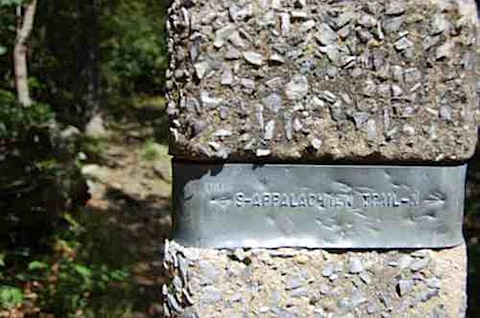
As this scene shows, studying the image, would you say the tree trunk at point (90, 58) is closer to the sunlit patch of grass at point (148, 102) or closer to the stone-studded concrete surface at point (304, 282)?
the sunlit patch of grass at point (148, 102)

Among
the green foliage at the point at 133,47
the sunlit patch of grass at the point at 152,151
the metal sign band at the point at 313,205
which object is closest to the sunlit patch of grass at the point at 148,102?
the green foliage at the point at 133,47

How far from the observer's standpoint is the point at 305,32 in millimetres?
1647

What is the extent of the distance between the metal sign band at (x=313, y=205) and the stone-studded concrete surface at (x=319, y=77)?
0.04 m

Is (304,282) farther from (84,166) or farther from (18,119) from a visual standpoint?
(84,166)

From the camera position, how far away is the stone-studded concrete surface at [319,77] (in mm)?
1645

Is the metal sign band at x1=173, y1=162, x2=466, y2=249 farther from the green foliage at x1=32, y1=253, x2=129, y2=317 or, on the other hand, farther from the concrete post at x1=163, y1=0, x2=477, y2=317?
the green foliage at x1=32, y1=253, x2=129, y2=317

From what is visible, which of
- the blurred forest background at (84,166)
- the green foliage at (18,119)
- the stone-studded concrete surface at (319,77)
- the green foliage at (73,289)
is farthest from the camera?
the green foliage at (18,119)

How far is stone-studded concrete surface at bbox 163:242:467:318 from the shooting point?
1713mm

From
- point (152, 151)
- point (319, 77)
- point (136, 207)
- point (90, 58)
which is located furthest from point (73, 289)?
point (90, 58)

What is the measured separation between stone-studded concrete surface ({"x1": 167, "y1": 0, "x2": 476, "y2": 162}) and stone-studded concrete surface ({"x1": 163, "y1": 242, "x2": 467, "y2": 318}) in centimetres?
22

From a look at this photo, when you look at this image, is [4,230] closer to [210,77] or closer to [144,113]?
[210,77]

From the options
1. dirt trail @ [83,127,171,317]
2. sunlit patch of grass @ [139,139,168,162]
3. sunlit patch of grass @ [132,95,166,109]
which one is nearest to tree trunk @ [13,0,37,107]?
dirt trail @ [83,127,171,317]

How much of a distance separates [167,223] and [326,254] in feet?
18.6

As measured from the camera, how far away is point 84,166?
A: 8.40 metres
